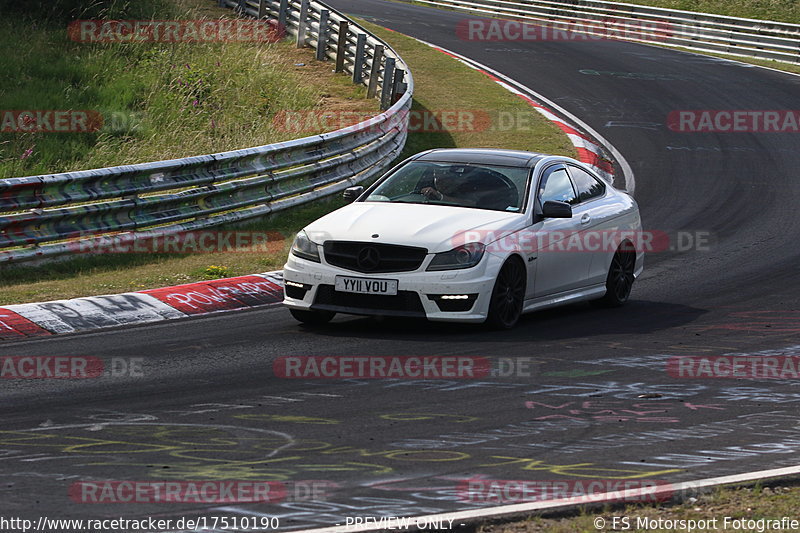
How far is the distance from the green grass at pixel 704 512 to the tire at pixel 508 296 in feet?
14.4

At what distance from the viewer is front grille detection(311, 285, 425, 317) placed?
9.71 meters

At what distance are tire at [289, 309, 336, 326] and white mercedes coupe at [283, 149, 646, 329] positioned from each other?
1 centimetres

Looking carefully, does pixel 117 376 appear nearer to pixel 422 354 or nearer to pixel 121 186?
pixel 422 354

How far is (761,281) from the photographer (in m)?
13.1

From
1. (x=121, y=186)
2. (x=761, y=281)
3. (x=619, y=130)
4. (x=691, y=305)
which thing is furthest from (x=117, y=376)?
(x=619, y=130)

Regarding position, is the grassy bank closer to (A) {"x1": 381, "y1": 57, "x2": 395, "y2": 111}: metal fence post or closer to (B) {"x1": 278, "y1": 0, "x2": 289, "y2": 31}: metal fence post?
(B) {"x1": 278, "y1": 0, "x2": 289, "y2": 31}: metal fence post

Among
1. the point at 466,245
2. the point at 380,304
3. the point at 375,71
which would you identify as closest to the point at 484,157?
the point at 466,245

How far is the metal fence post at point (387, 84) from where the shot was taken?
2223 cm

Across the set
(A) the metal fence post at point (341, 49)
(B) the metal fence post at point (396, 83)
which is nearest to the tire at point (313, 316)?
(B) the metal fence post at point (396, 83)

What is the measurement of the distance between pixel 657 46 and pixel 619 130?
16.1 metres

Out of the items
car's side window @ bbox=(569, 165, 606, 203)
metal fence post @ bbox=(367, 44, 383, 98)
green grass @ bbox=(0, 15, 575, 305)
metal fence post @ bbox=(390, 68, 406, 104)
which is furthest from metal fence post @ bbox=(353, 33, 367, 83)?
car's side window @ bbox=(569, 165, 606, 203)

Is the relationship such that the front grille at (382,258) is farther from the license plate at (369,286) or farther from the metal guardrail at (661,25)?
the metal guardrail at (661,25)

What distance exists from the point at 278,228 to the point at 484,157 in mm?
4117

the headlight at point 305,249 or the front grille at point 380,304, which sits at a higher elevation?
the headlight at point 305,249
